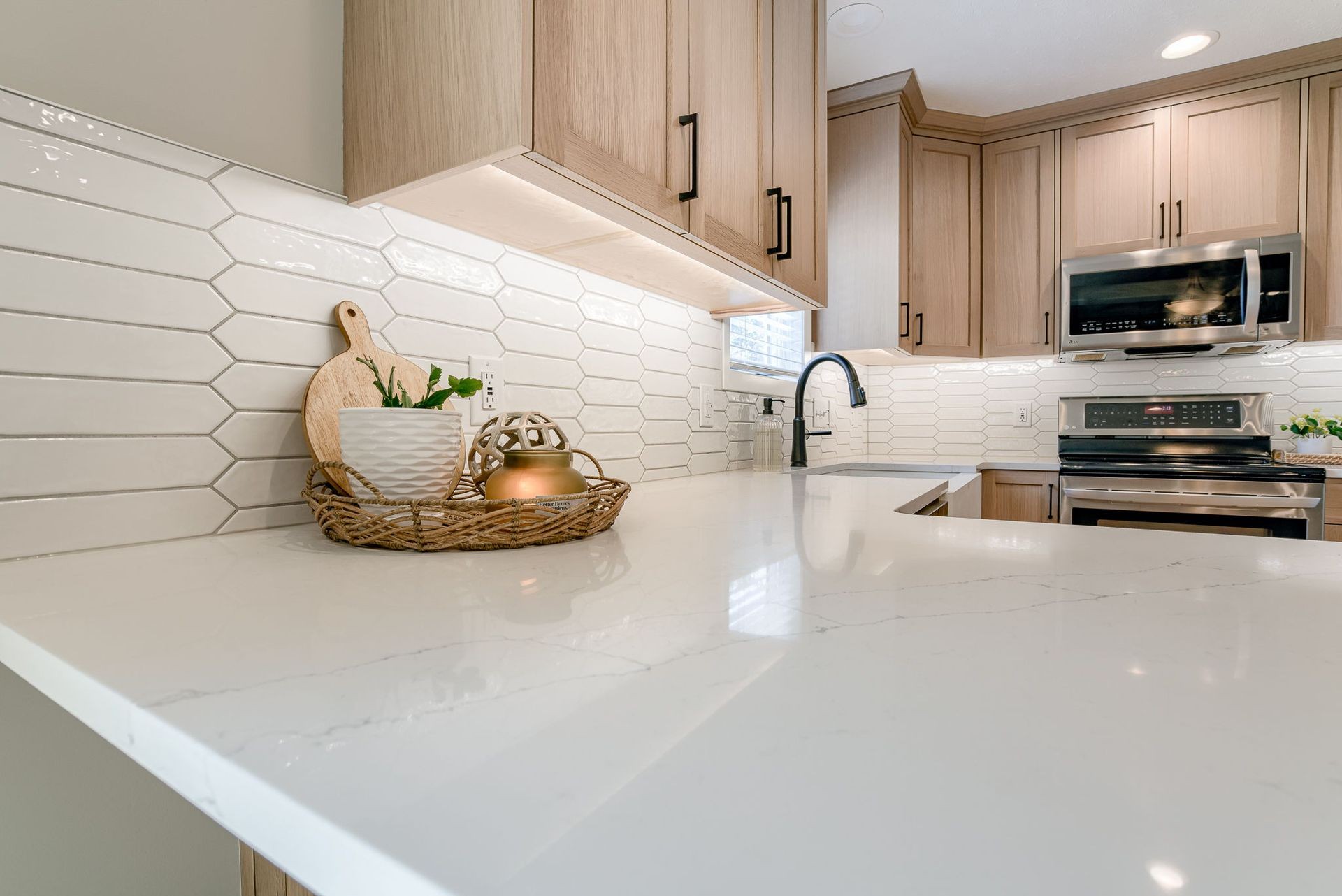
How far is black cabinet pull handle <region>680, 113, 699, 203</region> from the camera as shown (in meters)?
1.16

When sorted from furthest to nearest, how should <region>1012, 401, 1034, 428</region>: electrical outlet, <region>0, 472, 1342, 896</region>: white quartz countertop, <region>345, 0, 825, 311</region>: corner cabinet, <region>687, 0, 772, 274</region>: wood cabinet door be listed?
<region>1012, 401, 1034, 428</region>: electrical outlet, <region>687, 0, 772, 274</region>: wood cabinet door, <region>345, 0, 825, 311</region>: corner cabinet, <region>0, 472, 1342, 896</region>: white quartz countertop

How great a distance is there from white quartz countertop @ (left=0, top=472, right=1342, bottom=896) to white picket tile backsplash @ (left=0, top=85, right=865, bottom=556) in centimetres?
21

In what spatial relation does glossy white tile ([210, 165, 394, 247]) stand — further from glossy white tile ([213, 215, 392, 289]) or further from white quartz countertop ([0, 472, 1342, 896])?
white quartz countertop ([0, 472, 1342, 896])

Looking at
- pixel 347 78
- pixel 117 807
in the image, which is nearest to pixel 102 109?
pixel 347 78

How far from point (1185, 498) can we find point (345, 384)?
272cm

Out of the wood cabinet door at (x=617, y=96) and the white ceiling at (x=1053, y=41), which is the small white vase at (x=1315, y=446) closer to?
the white ceiling at (x=1053, y=41)

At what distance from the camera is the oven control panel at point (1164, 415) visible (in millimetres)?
2635

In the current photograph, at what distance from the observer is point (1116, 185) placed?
2709 mm

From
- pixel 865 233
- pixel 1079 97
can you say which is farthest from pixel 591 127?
pixel 1079 97

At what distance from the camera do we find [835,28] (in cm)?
223

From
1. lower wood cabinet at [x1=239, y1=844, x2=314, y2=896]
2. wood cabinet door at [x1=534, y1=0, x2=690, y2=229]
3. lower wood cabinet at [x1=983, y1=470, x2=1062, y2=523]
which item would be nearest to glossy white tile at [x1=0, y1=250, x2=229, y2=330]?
wood cabinet door at [x1=534, y1=0, x2=690, y2=229]

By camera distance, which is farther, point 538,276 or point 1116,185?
point 1116,185

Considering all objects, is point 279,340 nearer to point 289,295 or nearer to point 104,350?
point 289,295

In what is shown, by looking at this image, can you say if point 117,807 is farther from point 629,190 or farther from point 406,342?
point 629,190
